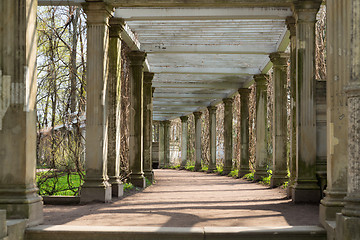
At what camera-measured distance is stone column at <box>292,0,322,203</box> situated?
393 inches

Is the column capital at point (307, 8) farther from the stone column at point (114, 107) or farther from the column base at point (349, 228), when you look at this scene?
the column base at point (349, 228)

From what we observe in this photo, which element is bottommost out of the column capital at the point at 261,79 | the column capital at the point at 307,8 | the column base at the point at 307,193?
the column base at the point at 307,193

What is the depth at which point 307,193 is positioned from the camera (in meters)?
9.93

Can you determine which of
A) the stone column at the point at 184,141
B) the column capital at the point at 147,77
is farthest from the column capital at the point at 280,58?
the stone column at the point at 184,141

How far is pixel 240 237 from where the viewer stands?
595 centimetres

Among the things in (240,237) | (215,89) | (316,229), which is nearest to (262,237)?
(240,237)

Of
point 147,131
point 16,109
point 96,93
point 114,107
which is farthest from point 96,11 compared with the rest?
point 147,131

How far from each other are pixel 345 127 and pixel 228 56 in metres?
11.3

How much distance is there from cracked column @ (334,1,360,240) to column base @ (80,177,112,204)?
580cm

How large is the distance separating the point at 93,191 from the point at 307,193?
4764 mm

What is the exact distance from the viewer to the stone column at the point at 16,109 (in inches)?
253

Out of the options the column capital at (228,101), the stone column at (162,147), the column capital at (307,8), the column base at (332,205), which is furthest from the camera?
the stone column at (162,147)

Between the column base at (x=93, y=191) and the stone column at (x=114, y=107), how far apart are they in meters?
1.32

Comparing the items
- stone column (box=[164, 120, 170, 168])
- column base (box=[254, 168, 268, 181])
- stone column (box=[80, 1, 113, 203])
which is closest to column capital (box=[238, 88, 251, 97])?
column base (box=[254, 168, 268, 181])
